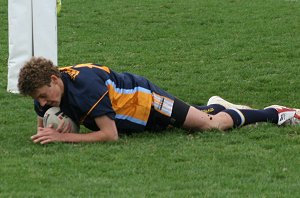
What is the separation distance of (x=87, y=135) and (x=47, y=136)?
374mm

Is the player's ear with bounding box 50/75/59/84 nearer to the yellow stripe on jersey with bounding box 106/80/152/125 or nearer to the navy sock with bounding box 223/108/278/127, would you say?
the yellow stripe on jersey with bounding box 106/80/152/125

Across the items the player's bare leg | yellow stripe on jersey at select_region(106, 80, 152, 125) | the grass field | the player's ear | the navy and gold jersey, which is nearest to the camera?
the grass field

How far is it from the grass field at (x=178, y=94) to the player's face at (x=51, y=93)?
0.43m

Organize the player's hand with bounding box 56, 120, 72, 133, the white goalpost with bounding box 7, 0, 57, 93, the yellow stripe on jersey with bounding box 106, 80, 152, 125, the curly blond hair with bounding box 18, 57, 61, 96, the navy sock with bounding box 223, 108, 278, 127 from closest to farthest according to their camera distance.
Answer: the curly blond hair with bounding box 18, 57, 61, 96 → the player's hand with bounding box 56, 120, 72, 133 → the yellow stripe on jersey with bounding box 106, 80, 152, 125 → the navy sock with bounding box 223, 108, 278, 127 → the white goalpost with bounding box 7, 0, 57, 93

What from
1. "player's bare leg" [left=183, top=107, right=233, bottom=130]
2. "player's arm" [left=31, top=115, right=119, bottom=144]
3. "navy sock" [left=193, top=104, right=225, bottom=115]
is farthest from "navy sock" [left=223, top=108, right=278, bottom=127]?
→ "player's arm" [left=31, top=115, right=119, bottom=144]

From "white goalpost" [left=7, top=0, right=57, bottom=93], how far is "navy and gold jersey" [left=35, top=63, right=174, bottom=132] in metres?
3.04

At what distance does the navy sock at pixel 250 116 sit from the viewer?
896 cm

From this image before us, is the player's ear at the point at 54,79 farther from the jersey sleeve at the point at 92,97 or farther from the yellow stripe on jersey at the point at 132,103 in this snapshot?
the yellow stripe on jersey at the point at 132,103

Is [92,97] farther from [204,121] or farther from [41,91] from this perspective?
[204,121]

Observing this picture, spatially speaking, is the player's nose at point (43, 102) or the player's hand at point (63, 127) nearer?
the player's nose at point (43, 102)

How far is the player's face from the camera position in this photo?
7879 millimetres

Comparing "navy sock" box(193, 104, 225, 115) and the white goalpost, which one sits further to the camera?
the white goalpost

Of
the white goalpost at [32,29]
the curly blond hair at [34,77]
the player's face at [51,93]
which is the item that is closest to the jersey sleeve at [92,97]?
the player's face at [51,93]

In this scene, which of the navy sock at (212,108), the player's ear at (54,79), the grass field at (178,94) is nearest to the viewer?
the grass field at (178,94)
